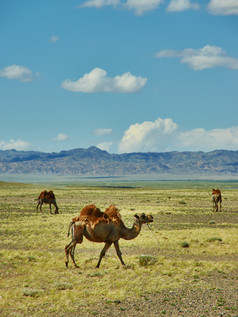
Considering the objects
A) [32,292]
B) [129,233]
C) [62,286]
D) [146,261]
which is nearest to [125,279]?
[129,233]

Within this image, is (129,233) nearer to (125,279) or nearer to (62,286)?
(125,279)

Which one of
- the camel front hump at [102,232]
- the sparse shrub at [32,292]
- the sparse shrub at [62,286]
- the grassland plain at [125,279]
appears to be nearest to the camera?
the grassland plain at [125,279]

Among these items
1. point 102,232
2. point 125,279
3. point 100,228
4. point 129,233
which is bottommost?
point 125,279

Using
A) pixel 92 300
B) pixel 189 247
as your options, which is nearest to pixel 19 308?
pixel 92 300

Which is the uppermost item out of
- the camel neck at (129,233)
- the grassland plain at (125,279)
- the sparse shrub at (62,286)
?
the camel neck at (129,233)

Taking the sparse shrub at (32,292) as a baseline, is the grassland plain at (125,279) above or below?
below

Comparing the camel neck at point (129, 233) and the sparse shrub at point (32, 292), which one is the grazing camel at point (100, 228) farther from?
the sparse shrub at point (32, 292)

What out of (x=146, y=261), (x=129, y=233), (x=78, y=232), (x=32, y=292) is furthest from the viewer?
(x=146, y=261)

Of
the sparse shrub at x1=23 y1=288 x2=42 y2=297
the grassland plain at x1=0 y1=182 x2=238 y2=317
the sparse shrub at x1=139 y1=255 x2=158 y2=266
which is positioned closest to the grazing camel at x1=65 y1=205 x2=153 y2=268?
the sparse shrub at x1=139 y1=255 x2=158 y2=266

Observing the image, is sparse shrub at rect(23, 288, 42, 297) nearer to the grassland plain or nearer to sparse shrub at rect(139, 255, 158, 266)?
the grassland plain

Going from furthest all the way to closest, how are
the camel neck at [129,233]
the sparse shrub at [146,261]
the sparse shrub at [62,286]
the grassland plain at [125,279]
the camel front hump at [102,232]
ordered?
1. the sparse shrub at [146,261]
2. the camel neck at [129,233]
3. the camel front hump at [102,232]
4. the sparse shrub at [62,286]
5. the grassland plain at [125,279]

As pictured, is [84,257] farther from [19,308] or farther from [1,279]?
[19,308]

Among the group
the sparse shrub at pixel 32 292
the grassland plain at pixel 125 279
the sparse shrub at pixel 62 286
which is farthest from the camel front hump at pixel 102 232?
the sparse shrub at pixel 32 292

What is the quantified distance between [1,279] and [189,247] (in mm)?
9965
